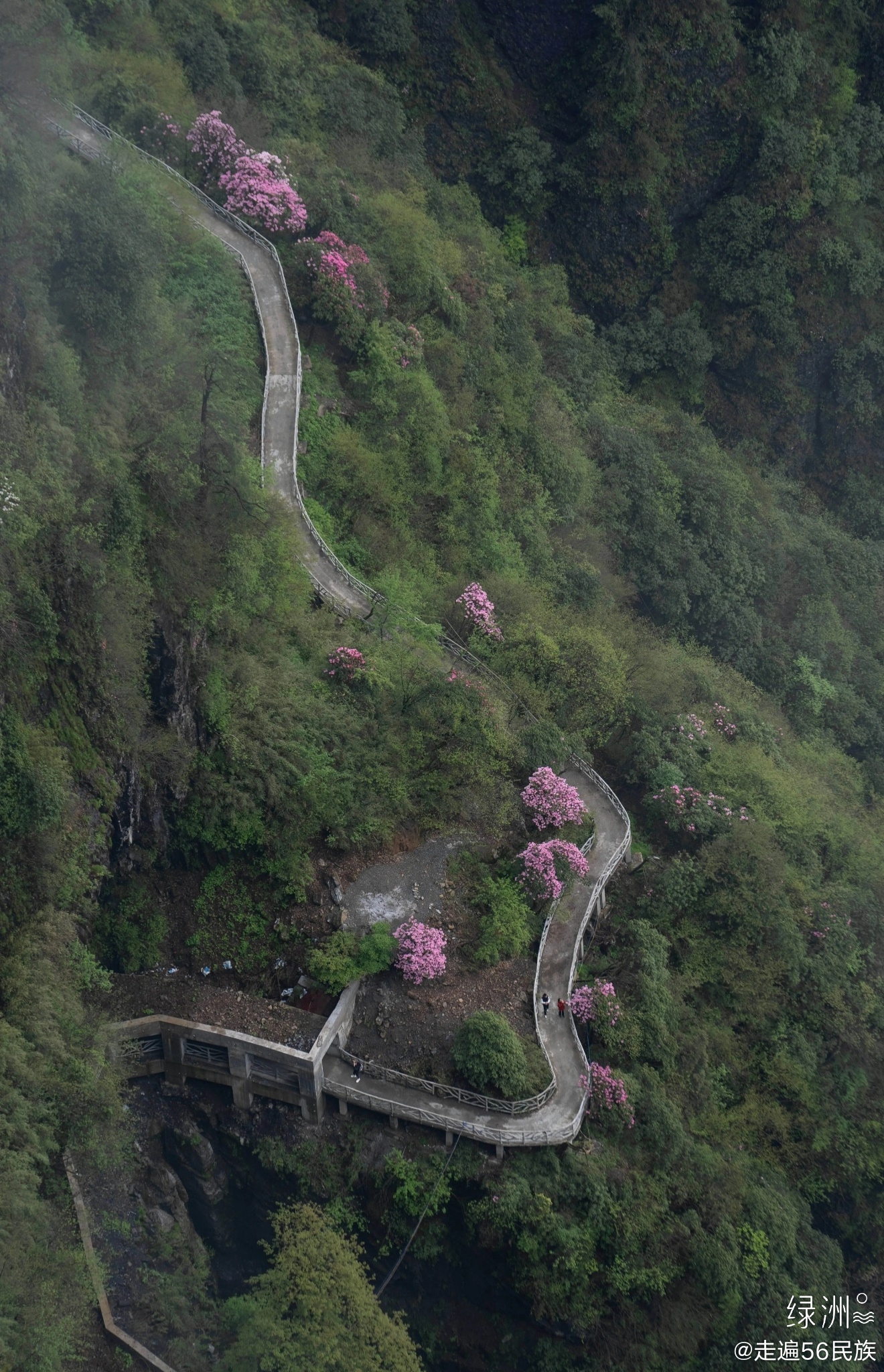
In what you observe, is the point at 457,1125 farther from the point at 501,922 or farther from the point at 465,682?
the point at 465,682

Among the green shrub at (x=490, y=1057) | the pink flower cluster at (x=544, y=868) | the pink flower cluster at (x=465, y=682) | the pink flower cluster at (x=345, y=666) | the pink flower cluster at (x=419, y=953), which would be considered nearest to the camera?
the green shrub at (x=490, y=1057)

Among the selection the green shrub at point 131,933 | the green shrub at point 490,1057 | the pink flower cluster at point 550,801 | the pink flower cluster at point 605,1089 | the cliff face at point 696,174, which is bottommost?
the green shrub at point 131,933

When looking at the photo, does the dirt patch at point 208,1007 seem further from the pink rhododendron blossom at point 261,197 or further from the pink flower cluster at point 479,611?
the pink rhododendron blossom at point 261,197

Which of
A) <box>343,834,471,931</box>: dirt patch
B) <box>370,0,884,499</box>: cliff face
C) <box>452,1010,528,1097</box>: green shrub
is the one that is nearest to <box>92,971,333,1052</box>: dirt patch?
<box>343,834,471,931</box>: dirt patch

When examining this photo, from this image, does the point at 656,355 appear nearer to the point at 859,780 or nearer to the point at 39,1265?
the point at 859,780

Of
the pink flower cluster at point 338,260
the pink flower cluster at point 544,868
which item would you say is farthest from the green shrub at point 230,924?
the pink flower cluster at point 338,260

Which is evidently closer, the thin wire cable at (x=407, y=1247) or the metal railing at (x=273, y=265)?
the thin wire cable at (x=407, y=1247)
